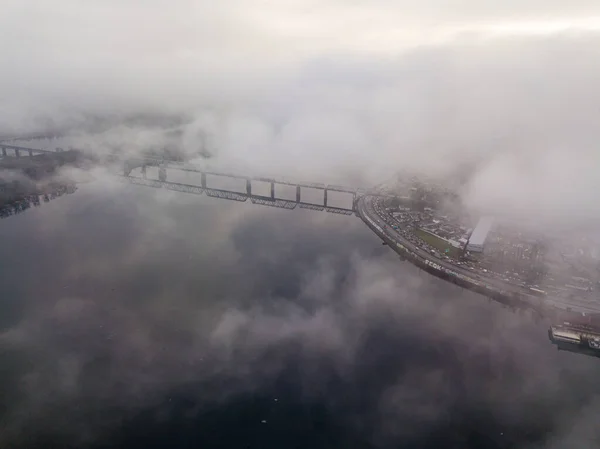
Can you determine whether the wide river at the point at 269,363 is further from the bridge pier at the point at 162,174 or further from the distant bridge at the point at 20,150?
the distant bridge at the point at 20,150

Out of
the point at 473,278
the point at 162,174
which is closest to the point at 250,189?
the point at 162,174

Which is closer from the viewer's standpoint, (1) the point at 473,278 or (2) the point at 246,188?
(1) the point at 473,278

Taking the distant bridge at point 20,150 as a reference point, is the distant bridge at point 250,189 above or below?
below

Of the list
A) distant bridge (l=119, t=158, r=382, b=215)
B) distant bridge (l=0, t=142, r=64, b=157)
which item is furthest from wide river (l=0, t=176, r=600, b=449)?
distant bridge (l=0, t=142, r=64, b=157)

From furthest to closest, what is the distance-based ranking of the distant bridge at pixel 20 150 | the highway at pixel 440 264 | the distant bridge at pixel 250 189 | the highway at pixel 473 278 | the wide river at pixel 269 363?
the distant bridge at pixel 20 150, the distant bridge at pixel 250 189, the highway at pixel 440 264, the highway at pixel 473 278, the wide river at pixel 269 363

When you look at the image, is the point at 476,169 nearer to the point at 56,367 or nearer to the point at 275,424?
the point at 275,424

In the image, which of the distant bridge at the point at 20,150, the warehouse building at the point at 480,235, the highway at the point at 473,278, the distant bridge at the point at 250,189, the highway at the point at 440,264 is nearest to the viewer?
the highway at the point at 473,278

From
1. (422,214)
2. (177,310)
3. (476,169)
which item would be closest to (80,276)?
(177,310)

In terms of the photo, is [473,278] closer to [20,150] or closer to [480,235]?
[480,235]

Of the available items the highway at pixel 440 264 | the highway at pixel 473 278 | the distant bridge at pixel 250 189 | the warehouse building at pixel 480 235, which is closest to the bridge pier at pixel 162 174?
the distant bridge at pixel 250 189
